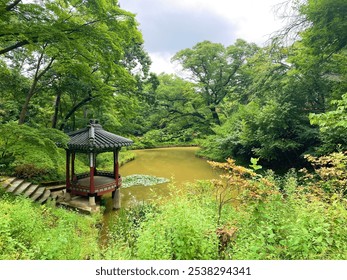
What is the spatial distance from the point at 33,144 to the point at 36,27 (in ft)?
9.70

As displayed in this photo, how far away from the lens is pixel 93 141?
283 inches

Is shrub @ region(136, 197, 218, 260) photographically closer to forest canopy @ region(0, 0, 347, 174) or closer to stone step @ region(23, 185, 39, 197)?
forest canopy @ region(0, 0, 347, 174)

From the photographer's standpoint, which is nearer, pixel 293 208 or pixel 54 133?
pixel 293 208

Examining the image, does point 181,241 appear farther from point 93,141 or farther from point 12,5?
point 12,5

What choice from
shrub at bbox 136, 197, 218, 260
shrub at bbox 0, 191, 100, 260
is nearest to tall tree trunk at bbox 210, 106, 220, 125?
shrub at bbox 0, 191, 100, 260

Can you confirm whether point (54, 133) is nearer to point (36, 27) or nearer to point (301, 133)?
point (36, 27)

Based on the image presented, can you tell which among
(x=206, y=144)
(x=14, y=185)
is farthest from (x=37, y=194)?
→ (x=206, y=144)

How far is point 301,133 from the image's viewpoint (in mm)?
9844

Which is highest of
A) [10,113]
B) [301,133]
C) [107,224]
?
[10,113]

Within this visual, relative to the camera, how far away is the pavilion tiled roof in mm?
7189

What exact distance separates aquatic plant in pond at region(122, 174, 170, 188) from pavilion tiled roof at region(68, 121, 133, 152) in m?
3.43

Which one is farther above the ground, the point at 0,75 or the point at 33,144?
the point at 0,75

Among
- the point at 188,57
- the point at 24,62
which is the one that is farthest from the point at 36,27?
the point at 188,57

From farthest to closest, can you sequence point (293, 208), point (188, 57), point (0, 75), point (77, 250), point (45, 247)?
point (188, 57) → point (0, 75) → point (293, 208) → point (77, 250) → point (45, 247)
